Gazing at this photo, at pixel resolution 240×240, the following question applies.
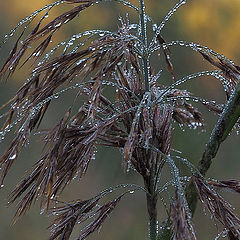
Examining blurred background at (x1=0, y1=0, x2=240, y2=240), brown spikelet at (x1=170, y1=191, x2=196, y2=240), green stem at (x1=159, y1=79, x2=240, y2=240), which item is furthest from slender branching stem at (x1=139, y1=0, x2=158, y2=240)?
blurred background at (x1=0, y1=0, x2=240, y2=240)

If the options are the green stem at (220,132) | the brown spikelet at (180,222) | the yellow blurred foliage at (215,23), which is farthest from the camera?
the yellow blurred foliage at (215,23)

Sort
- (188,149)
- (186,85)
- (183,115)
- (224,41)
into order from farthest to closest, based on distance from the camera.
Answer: (224,41), (186,85), (188,149), (183,115)

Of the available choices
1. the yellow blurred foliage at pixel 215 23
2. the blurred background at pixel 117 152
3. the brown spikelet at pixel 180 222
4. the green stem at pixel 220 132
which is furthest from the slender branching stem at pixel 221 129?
the yellow blurred foliage at pixel 215 23

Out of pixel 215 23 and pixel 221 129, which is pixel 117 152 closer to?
pixel 215 23

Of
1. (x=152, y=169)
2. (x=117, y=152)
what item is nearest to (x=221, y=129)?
(x=152, y=169)

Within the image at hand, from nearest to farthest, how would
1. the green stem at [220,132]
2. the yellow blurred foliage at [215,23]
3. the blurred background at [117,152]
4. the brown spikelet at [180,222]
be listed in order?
the brown spikelet at [180,222], the green stem at [220,132], the blurred background at [117,152], the yellow blurred foliage at [215,23]

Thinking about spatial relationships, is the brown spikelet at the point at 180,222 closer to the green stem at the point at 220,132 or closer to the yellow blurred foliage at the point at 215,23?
the green stem at the point at 220,132

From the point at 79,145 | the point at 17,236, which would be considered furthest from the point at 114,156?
the point at 79,145

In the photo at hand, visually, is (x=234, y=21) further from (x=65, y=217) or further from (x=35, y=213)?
(x=65, y=217)
